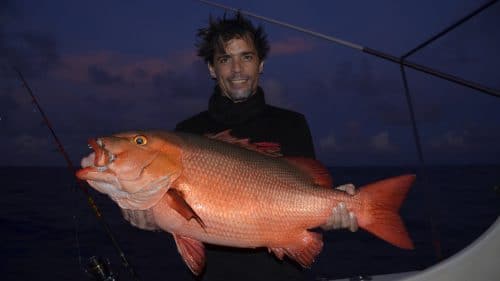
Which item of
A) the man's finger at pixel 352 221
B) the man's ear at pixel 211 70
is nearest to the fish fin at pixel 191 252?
the man's finger at pixel 352 221

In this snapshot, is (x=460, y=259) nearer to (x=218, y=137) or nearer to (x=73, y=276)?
(x=218, y=137)

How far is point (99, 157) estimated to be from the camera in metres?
2.48

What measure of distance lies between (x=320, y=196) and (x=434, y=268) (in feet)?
4.19

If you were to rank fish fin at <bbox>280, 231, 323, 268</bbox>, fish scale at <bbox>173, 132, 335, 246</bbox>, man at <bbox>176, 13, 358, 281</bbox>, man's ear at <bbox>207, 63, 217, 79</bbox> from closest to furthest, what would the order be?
fish scale at <bbox>173, 132, 335, 246</bbox> < fish fin at <bbox>280, 231, 323, 268</bbox> < man at <bbox>176, 13, 358, 281</bbox> < man's ear at <bbox>207, 63, 217, 79</bbox>

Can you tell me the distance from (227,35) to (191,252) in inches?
97.7

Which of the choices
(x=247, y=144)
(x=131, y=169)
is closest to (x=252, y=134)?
(x=247, y=144)

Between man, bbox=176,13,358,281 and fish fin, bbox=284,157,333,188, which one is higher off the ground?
man, bbox=176,13,358,281

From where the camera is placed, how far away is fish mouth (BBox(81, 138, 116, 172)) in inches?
97.3

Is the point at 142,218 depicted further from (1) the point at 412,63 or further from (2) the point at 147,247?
(2) the point at 147,247

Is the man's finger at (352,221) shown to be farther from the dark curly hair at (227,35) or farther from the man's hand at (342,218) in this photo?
the dark curly hair at (227,35)

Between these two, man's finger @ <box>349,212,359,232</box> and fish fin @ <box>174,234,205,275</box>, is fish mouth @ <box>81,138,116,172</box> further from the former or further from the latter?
man's finger @ <box>349,212,359,232</box>

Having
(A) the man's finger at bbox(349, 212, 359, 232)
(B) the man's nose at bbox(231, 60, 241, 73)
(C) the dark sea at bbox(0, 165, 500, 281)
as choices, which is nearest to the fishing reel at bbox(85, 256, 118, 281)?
(B) the man's nose at bbox(231, 60, 241, 73)

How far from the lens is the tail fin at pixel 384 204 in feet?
9.23

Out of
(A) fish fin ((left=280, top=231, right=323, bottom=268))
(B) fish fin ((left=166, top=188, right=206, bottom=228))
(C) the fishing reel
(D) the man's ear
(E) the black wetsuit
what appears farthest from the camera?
(C) the fishing reel
